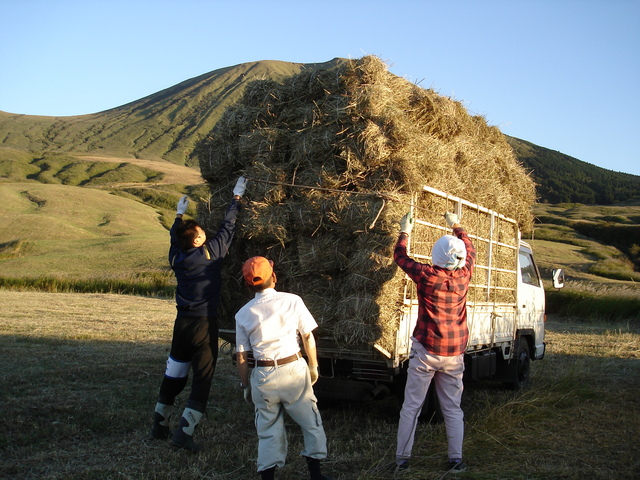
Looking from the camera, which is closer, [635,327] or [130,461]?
[130,461]

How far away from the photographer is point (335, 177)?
6.37 m

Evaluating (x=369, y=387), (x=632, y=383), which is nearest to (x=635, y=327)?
(x=632, y=383)

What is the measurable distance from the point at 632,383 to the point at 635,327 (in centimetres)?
1216

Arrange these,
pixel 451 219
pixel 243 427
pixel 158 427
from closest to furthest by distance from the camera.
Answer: pixel 158 427 < pixel 451 219 < pixel 243 427

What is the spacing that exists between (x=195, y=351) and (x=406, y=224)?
2367 mm

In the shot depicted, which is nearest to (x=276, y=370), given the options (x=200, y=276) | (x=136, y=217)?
Answer: (x=200, y=276)

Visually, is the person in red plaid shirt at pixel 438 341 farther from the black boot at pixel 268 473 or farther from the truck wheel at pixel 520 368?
the truck wheel at pixel 520 368

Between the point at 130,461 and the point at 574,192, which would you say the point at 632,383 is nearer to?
the point at 130,461

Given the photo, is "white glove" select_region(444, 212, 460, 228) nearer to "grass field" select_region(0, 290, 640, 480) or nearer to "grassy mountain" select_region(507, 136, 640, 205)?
"grass field" select_region(0, 290, 640, 480)

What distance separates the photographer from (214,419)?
697 centimetres

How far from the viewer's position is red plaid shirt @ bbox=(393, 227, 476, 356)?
5461 millimetres

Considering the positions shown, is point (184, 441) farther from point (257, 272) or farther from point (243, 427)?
point (257, 272)

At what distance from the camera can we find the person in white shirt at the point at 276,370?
4.71m

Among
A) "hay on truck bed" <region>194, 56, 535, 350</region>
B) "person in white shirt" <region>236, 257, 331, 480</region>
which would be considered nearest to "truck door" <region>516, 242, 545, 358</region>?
"hay on truck bed" <region>194, 56, 535, 350</region>
